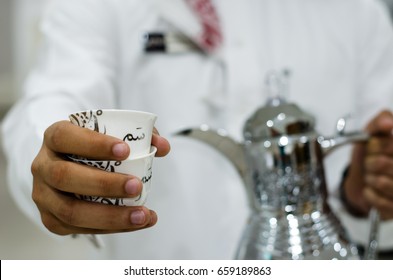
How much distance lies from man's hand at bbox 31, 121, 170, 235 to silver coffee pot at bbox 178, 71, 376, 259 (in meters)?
0.10

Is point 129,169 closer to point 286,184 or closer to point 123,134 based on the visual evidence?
point 123,134

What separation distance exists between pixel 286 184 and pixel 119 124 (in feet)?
0.46

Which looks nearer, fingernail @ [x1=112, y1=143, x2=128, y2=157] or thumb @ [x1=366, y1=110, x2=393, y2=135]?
fingernail @ [x1=112, y1=143, x2=128, y2=157]

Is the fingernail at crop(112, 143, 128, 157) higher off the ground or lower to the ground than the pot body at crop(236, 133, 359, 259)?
higher

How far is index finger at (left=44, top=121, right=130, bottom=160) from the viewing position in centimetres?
23

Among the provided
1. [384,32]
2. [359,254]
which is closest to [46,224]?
[359,254]

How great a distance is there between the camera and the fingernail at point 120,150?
225mm

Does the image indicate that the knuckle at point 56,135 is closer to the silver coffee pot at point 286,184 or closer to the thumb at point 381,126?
the silver coffee pot at point 286,184

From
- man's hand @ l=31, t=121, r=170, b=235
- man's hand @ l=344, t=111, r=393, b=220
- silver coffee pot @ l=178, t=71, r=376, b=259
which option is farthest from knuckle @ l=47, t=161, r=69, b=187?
man's hand @ l=344, t=111, r=393, b=220

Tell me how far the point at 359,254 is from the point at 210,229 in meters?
0.18

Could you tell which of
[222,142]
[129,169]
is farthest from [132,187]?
[222,142]

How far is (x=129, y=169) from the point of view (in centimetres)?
24

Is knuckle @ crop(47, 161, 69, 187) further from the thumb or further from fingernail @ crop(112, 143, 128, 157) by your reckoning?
the thumb

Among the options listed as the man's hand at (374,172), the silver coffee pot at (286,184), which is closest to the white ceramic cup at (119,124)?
the silver coffee pot at (286,184)
